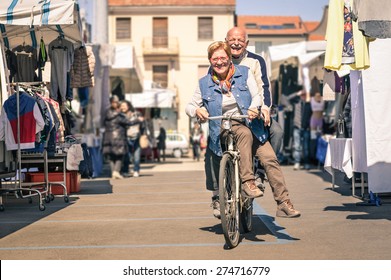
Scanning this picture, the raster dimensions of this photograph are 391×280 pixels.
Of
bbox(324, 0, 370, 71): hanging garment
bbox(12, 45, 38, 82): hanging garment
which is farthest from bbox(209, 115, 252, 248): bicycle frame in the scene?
bbox(12, 45, 38, 82): hanging garment

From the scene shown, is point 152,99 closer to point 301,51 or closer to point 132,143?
point 301,51

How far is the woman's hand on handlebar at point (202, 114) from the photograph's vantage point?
22.6 ft

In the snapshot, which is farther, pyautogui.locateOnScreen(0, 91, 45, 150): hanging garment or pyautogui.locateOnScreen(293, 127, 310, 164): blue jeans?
pyautogui.locateOnScreen(293, 127, 310, 164): blue jeans

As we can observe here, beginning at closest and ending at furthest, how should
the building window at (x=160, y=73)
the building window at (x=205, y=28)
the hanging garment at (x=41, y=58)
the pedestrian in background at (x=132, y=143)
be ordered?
1. the hanging garment at (x=41, y=58)
2. the pedestrian in background at (x=132, y=143)
3. the building window at (x=160, y=73)
4. the building window at (x=205, y=28)

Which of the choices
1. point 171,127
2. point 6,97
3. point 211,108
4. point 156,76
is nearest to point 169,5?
point 156,76

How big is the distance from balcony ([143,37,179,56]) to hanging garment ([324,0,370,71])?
46889 millimetres

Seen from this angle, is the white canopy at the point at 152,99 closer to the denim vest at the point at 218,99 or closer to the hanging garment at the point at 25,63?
the hanging garment at the point at 25,63

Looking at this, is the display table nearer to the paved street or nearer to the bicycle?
the paved street

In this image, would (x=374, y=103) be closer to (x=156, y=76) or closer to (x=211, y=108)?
(x=211, y=108)

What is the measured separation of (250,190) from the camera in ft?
22.9

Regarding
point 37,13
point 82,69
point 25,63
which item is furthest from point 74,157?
point 82,69

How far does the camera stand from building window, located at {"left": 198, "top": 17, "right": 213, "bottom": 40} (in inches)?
2247

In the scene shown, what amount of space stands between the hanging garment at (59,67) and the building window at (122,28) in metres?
43.6

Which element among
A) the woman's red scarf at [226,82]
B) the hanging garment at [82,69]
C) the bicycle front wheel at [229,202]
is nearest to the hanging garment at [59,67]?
the hanging garment at [82,69]
